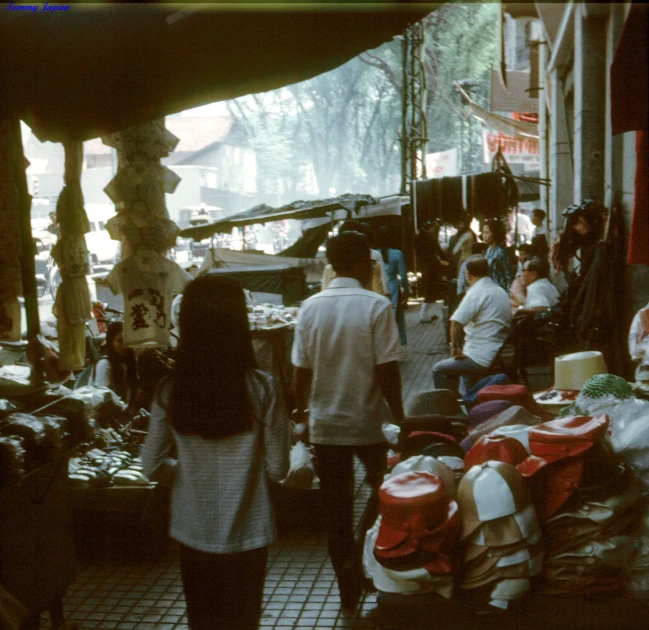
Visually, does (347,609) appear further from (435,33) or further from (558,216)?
(435,33)

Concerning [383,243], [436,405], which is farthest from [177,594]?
[383,243]

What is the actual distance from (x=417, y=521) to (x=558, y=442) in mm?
801

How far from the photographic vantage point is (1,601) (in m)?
3.49

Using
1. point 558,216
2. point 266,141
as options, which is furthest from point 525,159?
point 266,141

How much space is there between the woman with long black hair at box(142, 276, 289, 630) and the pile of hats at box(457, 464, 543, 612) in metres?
1.03

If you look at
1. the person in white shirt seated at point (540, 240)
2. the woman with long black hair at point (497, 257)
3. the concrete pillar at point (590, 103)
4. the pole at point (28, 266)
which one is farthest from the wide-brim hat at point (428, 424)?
the person in white shirt seated at point (540, 240)

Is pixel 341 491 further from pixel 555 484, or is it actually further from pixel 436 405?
pixel 436 405

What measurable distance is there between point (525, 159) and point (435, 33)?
56.9ft

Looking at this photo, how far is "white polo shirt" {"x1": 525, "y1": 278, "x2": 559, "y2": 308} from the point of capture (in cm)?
943

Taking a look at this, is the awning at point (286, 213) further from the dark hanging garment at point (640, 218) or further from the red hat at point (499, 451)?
the dark hanging garment at point (640, 218)

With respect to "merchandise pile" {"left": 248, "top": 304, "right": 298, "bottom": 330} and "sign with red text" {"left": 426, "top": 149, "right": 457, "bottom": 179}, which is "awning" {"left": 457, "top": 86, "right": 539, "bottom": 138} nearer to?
"sign with red text" {"left": 426, "top": 149, "right": 457, "bottom": 179}

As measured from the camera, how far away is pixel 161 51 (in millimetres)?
3926

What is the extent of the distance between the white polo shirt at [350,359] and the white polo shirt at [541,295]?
5.34 m

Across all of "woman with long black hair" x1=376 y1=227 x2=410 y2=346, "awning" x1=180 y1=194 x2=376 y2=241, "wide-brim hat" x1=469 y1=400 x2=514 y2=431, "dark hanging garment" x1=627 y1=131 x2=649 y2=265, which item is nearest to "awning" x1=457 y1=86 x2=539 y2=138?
"awning" x1=180 y1=194 x2=376 y2=241
